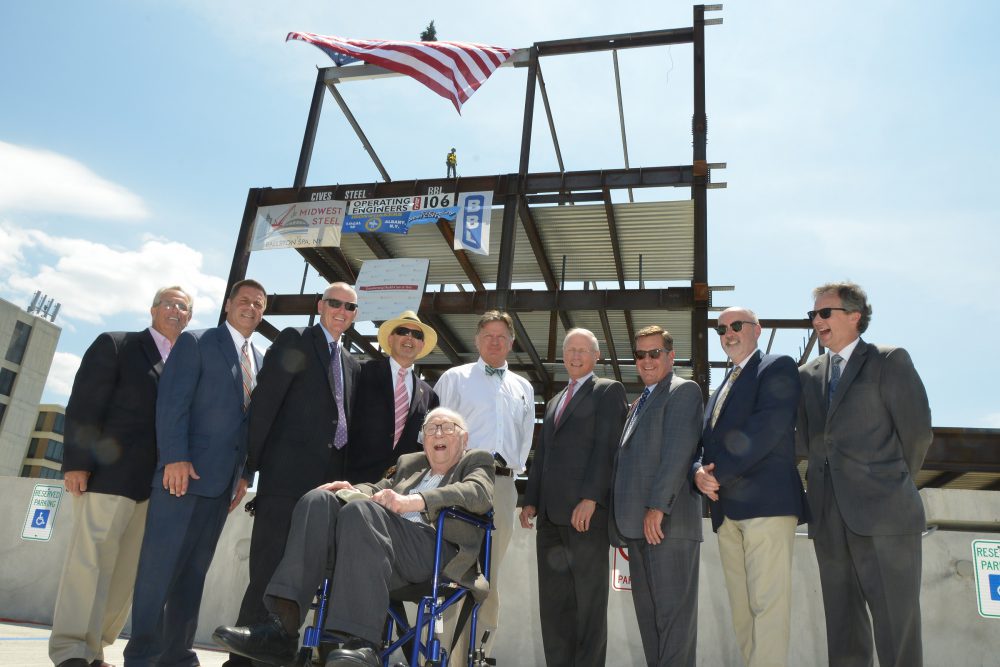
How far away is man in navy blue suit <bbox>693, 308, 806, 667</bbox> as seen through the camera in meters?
3.11

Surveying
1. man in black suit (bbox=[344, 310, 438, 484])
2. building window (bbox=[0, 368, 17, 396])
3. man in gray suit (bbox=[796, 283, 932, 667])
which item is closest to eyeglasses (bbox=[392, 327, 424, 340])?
man in black suit (bbox=[344, 310, 438, 484])

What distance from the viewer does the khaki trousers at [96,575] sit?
130 inches

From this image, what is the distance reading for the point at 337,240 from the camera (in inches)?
484

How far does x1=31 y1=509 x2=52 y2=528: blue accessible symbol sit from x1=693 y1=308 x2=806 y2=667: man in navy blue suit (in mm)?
6742

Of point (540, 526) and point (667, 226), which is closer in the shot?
point (540, 526)

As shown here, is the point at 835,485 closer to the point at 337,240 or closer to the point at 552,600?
the point at 552,600

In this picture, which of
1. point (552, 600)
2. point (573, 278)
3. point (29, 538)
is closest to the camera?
point (552, 600)

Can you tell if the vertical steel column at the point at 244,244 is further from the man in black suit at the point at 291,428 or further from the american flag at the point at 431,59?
the man in black suit at the point at 291,428

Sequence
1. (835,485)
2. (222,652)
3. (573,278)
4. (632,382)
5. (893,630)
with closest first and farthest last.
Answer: (893,630), (835,485), (222,652), (573,278), (632,382)

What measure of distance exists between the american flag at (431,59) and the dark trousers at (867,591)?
793 centimetres

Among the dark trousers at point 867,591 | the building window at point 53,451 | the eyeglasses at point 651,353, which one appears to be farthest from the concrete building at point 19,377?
the dark trousers at point 867,591

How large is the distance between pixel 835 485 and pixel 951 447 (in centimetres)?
1057

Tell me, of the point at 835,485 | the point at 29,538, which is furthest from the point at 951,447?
the point at 29,538

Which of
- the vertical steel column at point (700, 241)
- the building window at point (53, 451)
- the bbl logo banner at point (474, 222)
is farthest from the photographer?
the building window at point (53, 451)
